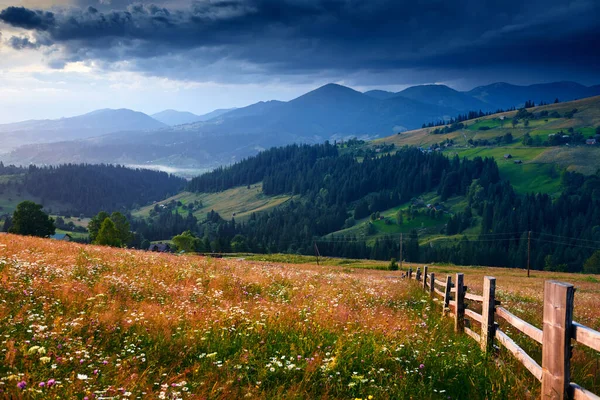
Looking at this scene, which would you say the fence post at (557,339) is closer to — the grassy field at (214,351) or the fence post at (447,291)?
the grassy field at (214,351)

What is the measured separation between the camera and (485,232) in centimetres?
19038

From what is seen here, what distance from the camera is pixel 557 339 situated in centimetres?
570

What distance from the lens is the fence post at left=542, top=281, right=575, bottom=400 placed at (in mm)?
5566

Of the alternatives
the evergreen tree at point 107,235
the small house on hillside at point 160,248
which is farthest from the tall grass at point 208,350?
the evergreen tree at point 107,235

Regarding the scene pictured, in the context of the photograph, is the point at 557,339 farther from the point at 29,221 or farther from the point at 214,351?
the point at 29,221

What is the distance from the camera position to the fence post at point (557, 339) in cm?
557

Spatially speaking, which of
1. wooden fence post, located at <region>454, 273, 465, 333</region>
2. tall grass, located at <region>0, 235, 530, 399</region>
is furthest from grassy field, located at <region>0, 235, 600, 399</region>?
wooden fence post, located at <region>454, 273, 465, 333</region>

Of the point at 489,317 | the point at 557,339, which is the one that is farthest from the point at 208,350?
the point at 489,317

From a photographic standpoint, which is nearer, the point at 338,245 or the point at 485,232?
the point at 338,245

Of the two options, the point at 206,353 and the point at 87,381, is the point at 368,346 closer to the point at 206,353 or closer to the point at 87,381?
the point at 206,353

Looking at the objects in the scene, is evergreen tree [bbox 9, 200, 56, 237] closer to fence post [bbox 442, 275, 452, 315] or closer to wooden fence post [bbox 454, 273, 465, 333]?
fence post [bbox 442, 275, 452, 315]

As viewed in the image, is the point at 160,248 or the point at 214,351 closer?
the point at 214,351

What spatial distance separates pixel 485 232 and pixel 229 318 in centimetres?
20511

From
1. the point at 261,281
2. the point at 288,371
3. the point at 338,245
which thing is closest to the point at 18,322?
the point at 288,371
